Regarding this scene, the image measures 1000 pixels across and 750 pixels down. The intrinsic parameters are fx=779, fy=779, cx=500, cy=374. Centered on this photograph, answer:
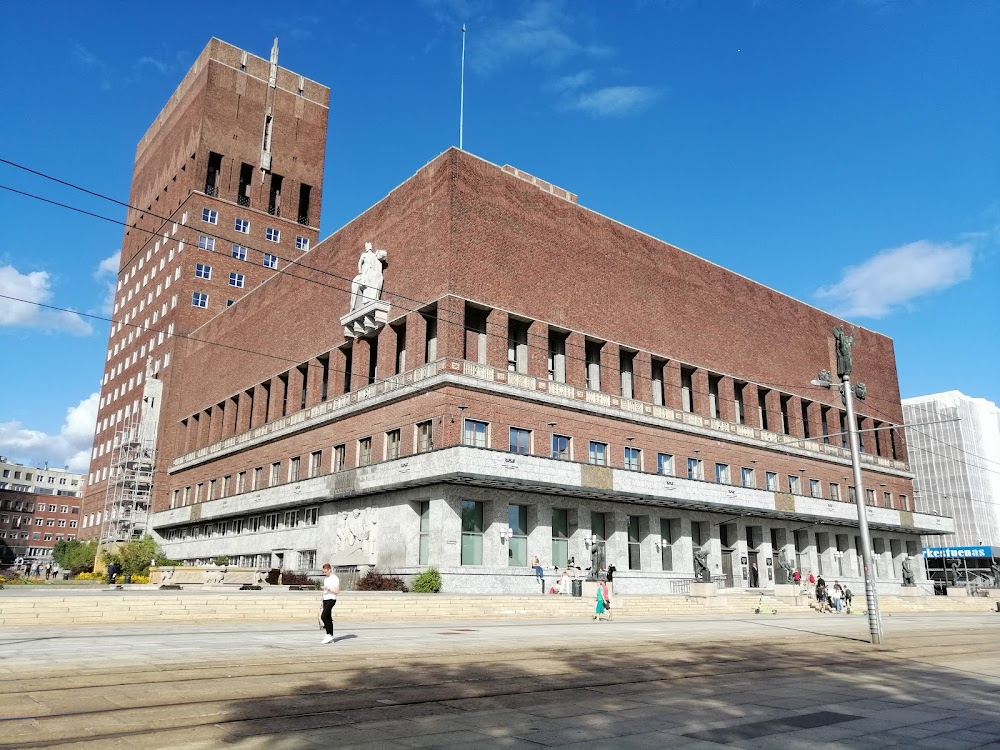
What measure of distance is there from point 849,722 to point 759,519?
46252 mm

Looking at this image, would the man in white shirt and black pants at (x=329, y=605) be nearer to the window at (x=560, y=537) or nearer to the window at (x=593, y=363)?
the window at (x=560, y=537)

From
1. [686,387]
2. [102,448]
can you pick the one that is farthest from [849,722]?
[102,448]

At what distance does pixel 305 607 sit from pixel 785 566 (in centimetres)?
3973

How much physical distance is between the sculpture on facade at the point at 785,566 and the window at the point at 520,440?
24.9 meters

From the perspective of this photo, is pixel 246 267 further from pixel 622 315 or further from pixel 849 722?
pixel 849 722

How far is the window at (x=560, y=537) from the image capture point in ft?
138

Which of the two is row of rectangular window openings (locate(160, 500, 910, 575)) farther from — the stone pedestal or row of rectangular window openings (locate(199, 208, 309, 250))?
row of rectangular window openings (locate(199, 208, 309, 250))

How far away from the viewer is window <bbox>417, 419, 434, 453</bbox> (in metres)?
39.6

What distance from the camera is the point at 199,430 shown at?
223 feet

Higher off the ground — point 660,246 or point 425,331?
point 660,246

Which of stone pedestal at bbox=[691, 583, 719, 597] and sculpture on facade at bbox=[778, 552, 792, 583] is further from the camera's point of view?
sculpture on facade at bbox=[778, 552, 792, 583]

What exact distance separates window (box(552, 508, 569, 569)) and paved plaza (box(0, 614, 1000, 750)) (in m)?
21.6

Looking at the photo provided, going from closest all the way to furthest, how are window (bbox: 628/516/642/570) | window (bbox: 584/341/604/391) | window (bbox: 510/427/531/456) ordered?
1. window (bbox: 510/427/531/456)
2. window (bbox: 628/516/642/570)
3. window (bbox: 584/341/604/391)

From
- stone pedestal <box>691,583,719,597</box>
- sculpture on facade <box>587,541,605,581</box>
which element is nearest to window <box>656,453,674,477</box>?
sculpture on facade <box>587,541,605,581</box>
